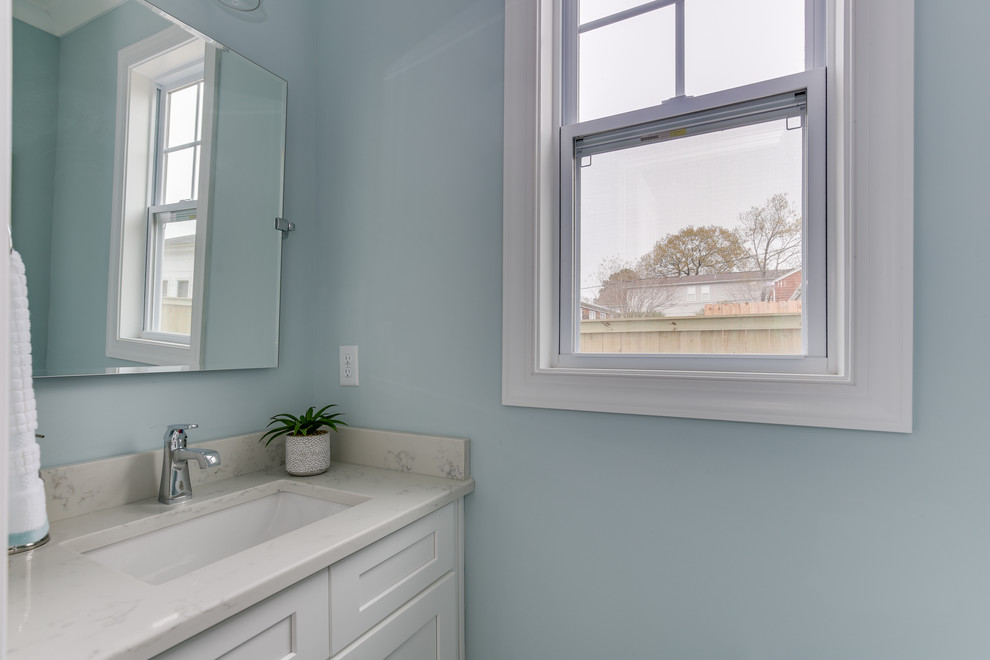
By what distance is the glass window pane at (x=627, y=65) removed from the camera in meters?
1.14

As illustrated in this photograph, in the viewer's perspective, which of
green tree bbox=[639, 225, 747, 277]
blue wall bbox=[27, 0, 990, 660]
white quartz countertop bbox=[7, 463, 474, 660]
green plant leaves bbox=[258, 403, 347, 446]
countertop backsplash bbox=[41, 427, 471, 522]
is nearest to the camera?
white quartz countertop bbox=[7, 463, 474, 660]

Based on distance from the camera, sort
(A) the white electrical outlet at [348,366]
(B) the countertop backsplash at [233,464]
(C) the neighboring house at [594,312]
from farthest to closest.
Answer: (A) the white electrical outlet at [348,366], (C) the neighboring house at [594,312], (B) the countertop backsplash at [233,464]

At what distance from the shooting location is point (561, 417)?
1.13 m

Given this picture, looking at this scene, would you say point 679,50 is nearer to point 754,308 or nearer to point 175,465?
point 754,308

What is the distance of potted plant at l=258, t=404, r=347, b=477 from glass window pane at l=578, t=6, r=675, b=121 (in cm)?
105

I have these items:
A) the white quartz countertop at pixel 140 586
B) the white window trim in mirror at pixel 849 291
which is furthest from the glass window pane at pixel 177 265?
the white window trim in mirror at pixel 849 291

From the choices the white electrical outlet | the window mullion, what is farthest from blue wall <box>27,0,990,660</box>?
the window mullion

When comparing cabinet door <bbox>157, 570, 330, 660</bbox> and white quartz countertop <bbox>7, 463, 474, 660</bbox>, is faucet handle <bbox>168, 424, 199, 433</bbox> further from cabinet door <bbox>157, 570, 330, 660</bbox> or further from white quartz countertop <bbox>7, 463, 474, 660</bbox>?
cabinet door <bbox>157, 570, 330, 660</bbox>

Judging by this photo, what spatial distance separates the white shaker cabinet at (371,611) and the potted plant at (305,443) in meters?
0.36

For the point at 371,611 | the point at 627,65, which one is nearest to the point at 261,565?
the point at 371,611

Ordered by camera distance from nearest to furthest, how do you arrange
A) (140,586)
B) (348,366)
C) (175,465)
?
(140,586), (175,465), (348,366)

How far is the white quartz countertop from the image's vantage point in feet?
1.86

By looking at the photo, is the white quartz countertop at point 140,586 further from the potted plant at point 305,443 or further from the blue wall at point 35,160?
the blue wall at point 35,160

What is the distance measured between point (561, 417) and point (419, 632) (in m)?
0.56
